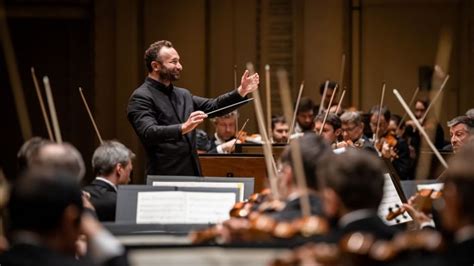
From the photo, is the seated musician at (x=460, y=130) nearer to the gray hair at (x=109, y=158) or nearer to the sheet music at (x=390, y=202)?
the sheet music at (x=390, y=202)

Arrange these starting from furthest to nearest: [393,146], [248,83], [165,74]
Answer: [393,146] < [165,74] < [248,83]

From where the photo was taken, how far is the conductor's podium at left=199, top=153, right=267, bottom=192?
21.0 ft

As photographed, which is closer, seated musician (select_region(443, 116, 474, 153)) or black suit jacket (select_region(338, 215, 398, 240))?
black suit jacket (select_region(338, 215, 398, 240))

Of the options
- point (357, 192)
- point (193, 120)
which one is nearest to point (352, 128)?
point (193, 120)

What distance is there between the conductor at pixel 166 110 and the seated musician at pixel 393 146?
246 cm

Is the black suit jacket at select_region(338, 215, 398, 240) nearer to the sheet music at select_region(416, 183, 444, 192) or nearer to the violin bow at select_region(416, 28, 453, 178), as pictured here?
the sheet music at select_region(416, 183, 444, 192)

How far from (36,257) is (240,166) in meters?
3.54

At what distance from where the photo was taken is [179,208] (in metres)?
4.95

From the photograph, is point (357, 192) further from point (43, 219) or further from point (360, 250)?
point (43, 219)


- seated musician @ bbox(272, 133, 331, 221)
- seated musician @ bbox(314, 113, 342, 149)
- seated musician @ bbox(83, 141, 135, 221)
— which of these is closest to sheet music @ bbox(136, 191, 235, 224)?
seated musician @ bbox(83, 141, 135, 221)

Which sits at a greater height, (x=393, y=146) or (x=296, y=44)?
(x=296, y=44)

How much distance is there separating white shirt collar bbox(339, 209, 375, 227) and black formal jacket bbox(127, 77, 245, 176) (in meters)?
3.01

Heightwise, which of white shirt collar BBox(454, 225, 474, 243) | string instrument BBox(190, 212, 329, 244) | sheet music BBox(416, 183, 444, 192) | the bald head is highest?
the bald head

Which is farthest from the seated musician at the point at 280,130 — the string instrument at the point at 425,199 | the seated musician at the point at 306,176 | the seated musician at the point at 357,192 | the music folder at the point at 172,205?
the seated musician at the point at 357,192
